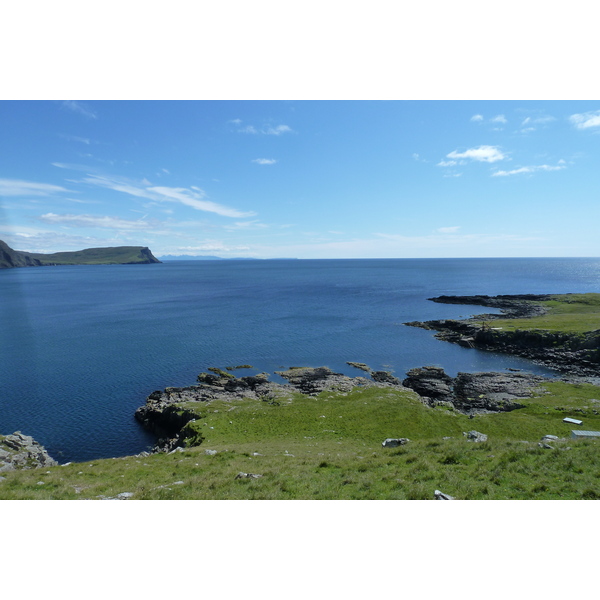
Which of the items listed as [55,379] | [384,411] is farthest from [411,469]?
[55,379]

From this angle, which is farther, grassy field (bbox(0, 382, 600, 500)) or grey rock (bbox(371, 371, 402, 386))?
grey rock (bbox(371, 371, 402, 386))

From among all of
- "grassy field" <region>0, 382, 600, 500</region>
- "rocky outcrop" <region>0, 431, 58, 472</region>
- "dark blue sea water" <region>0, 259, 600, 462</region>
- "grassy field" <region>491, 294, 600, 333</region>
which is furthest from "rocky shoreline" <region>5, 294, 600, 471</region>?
"grassy field" <region>0, 382, 600, 500</region>

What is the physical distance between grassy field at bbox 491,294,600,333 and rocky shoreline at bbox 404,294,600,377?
345cm

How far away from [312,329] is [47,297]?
120 m

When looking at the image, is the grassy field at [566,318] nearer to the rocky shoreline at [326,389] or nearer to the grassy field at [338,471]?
the rocky shoreline at [326,389]

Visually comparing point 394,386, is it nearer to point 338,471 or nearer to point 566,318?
point 338,471

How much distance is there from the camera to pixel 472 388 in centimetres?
4903

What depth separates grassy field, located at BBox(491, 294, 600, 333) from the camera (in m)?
71.2

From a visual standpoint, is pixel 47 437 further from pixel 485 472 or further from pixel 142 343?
pixel 485 472

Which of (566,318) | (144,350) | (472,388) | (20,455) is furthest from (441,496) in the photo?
(566,318)

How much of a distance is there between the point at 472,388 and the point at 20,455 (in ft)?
172

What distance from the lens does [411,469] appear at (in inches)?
596

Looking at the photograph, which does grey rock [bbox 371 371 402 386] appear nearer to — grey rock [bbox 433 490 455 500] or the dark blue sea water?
the dark blue sea water

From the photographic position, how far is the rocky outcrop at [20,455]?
24.9 metres
